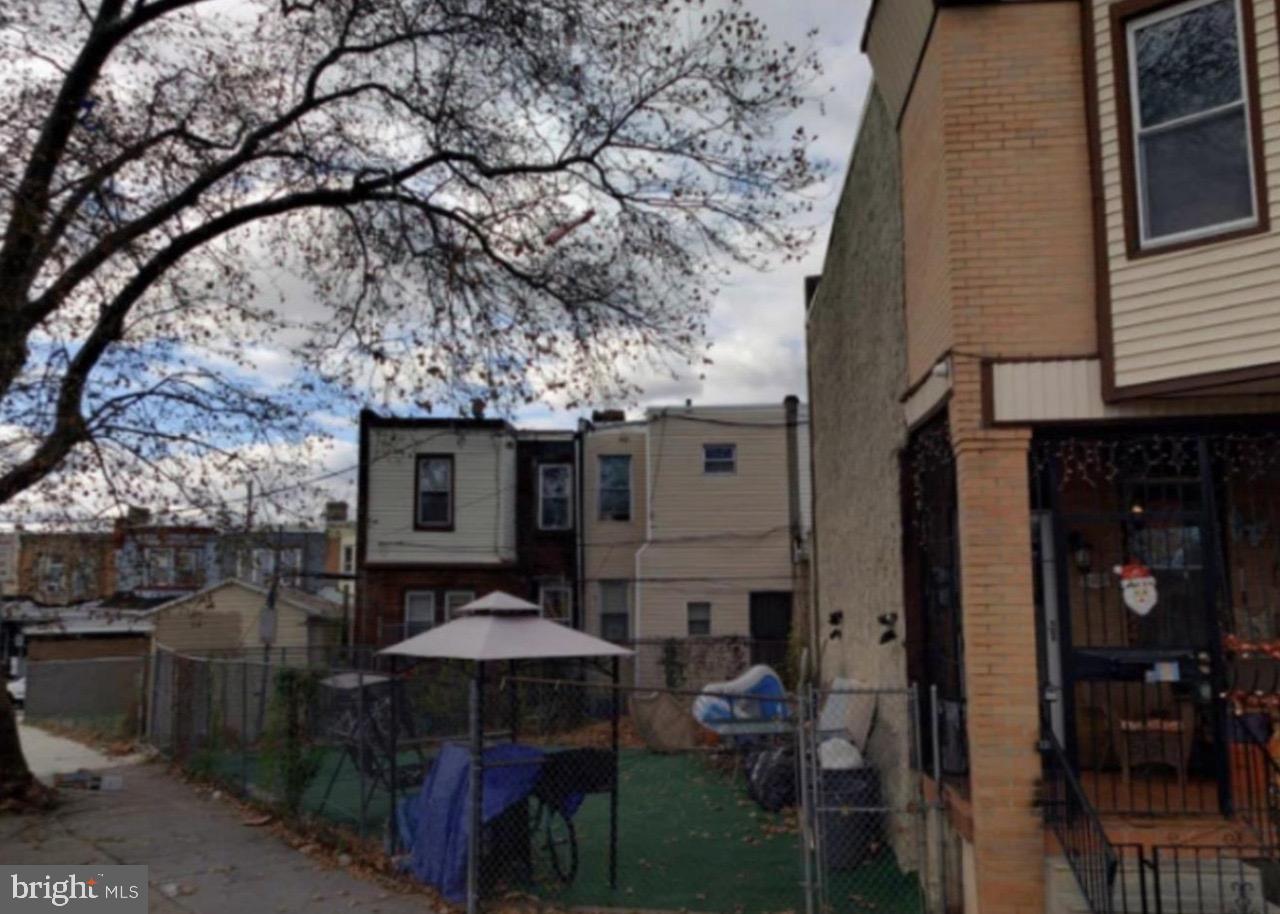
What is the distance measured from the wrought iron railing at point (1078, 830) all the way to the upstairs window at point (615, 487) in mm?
20013

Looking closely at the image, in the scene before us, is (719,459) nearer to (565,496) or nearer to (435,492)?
(565,496)

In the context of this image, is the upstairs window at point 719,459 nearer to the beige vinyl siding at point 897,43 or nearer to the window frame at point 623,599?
the window frame at point 623,599

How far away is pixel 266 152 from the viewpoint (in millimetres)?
12906

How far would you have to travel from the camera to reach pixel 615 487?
27.1 m

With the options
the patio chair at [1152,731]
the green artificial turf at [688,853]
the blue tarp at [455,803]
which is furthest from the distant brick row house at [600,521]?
the blue tarp at [455,803]

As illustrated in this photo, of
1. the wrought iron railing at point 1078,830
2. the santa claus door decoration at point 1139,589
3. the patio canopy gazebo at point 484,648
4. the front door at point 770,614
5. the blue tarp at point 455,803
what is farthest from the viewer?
the front door at point 770,614

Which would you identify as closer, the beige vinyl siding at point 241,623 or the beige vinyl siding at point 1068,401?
the beige vinyl siding at point 1068,401

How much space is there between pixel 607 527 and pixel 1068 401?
65.9 feet

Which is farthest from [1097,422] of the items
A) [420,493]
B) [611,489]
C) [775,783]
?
[420,493]

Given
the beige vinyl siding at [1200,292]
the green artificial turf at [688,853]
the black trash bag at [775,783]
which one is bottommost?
the green artificial turf at [688,853]

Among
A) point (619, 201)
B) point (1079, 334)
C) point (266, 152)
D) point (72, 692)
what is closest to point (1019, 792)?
point (1079, 334)

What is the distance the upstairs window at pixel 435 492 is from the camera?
2675cm

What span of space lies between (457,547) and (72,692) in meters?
9.29

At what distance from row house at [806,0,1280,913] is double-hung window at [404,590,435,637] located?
753 inches
